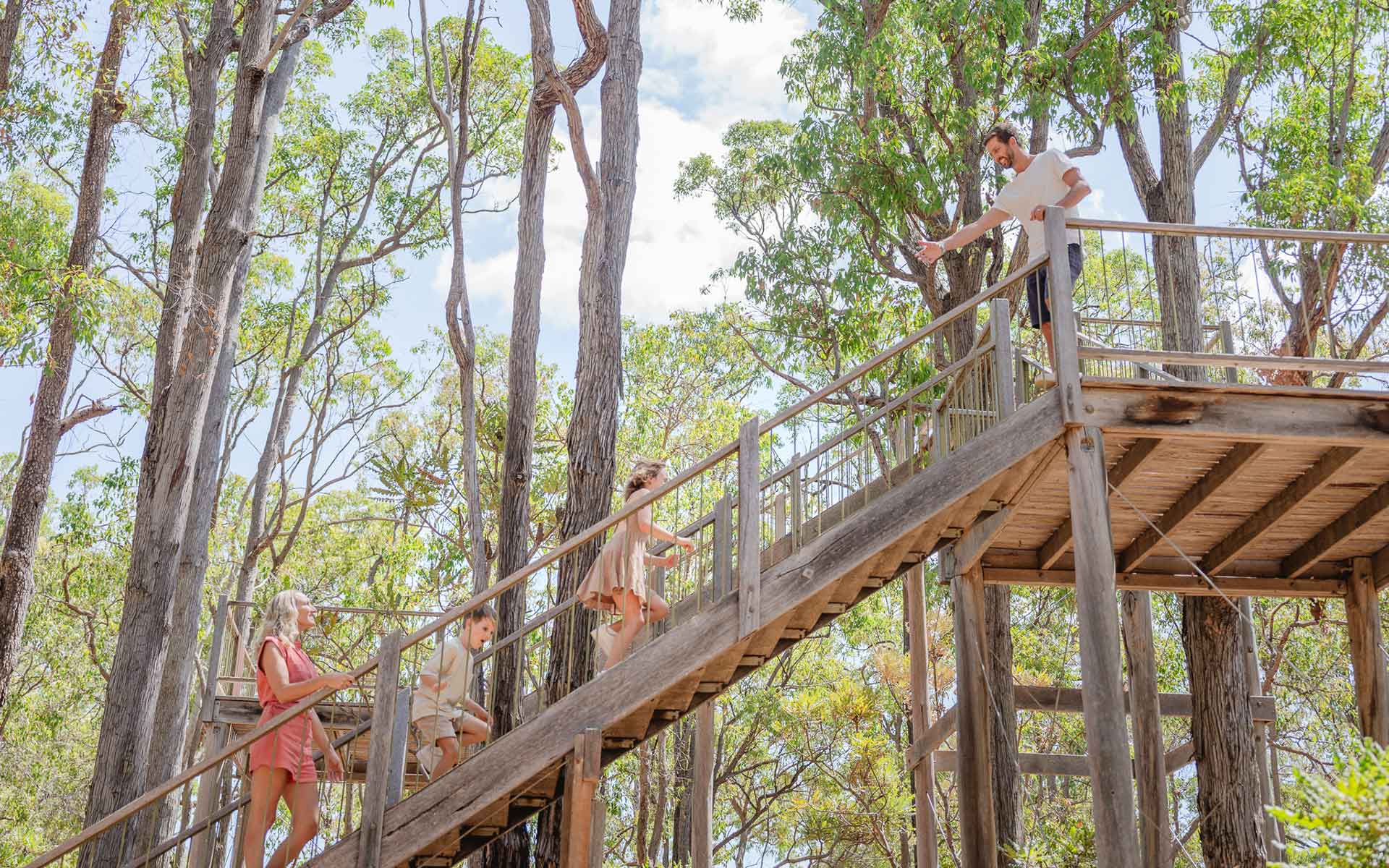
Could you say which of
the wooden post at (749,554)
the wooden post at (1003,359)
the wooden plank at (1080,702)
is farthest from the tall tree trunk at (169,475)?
the wooden plank at (1080,702)

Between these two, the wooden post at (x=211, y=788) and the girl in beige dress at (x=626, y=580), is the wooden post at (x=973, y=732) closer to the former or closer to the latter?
the girl in beige dress at (x=626, y=580)

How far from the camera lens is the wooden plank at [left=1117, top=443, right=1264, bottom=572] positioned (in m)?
7.33

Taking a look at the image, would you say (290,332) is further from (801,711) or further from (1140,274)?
(1140,274)

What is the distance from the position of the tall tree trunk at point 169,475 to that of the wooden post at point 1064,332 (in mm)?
6805

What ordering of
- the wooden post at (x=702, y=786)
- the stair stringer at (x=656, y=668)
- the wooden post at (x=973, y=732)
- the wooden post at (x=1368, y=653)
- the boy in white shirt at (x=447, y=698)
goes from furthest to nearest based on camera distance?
the wooden post at (x=702, y=786) → the wooden post at (x=1368, y=653) → the wooden post at (x=973, y=732) → the boy in white shirt at (x=447, y=698) → the stair stringer at (x=656, y=668)

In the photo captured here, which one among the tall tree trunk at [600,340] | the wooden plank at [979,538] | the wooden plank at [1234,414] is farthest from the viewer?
the tall tree trunk at [600,340]

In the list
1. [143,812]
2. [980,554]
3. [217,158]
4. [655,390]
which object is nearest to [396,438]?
[655,390]

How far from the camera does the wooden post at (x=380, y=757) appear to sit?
629 centimetres

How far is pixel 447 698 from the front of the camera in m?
7.48

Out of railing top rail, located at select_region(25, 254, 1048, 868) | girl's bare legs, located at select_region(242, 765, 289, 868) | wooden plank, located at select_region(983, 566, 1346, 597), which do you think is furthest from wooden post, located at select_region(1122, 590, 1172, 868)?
girl's bare legs, located at select_region(242, 765, 289, 868)

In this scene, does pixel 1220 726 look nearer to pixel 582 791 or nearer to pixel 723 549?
pixel 723 549

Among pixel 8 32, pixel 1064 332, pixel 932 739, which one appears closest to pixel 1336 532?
pixel 1064 332

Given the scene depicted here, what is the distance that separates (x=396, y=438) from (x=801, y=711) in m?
10.9

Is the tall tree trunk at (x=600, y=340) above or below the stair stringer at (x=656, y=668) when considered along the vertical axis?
above
